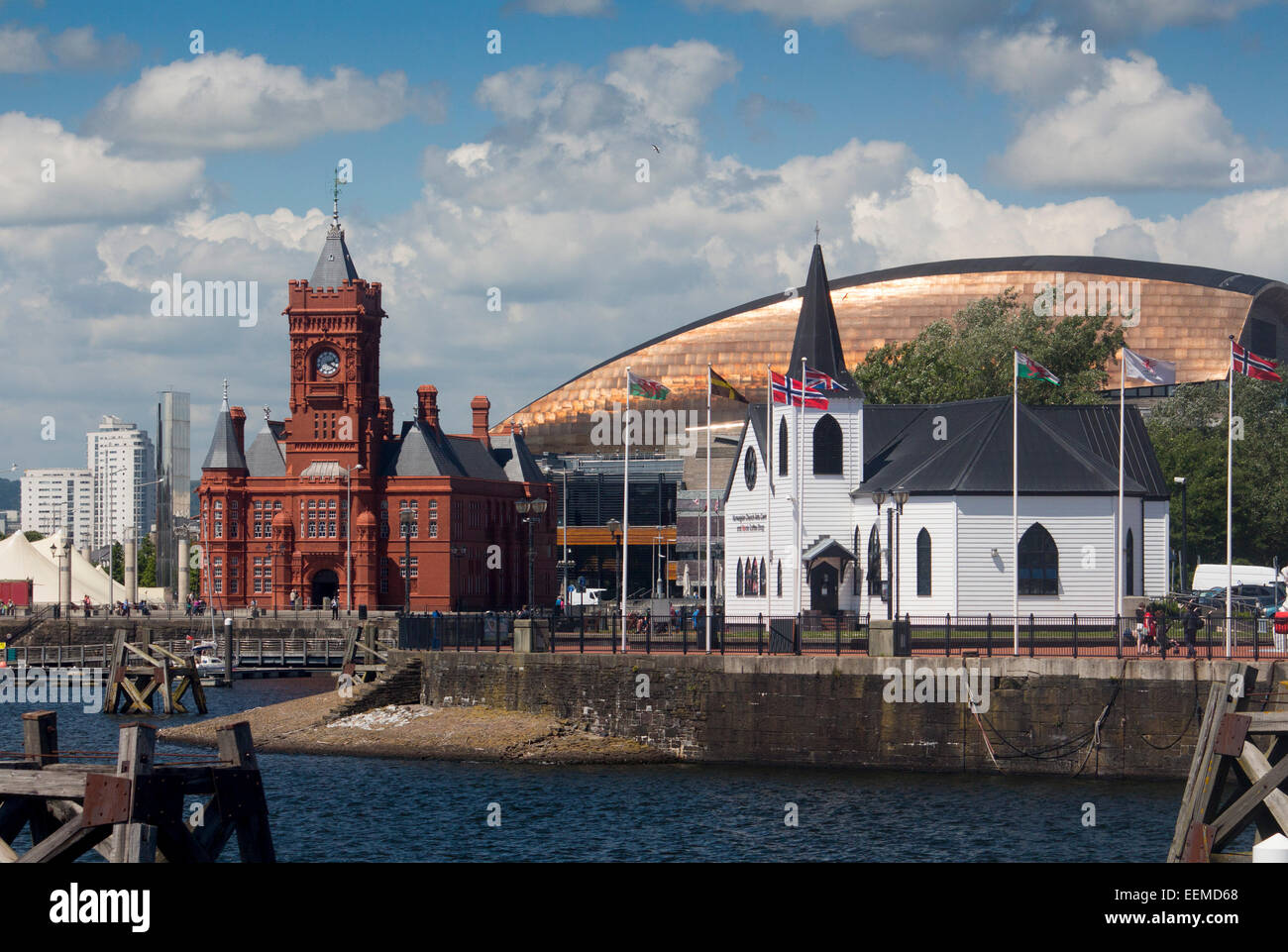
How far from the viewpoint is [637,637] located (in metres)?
50.9

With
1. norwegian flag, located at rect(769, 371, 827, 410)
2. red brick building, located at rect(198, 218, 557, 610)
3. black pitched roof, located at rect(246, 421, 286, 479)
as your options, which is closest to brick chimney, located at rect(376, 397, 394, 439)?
red brick building, located at rect(198, 218, 557, 610)

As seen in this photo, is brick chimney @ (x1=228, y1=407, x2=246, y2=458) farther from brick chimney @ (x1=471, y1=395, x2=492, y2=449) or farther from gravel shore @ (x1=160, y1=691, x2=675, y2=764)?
gravel shore @ (x1=160, y1=691, x2=675, y2=764)

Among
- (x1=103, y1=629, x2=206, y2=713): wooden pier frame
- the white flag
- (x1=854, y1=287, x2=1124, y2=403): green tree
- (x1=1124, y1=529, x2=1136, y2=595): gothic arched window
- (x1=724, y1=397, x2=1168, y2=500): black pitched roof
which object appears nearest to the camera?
the white flag

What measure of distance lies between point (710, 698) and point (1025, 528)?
732 inches

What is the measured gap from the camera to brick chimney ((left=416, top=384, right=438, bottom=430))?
113m

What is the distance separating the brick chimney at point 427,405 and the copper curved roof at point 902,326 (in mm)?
34389

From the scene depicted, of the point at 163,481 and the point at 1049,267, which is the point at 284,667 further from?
the point at 1049,267

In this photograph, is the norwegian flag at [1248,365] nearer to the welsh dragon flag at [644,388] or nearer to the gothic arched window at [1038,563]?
the gothic arched window at [1038,563]

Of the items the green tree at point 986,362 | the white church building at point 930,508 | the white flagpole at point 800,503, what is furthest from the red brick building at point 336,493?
the white flagpole at point 800,503

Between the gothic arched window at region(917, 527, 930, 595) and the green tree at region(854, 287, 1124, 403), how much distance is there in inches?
1127

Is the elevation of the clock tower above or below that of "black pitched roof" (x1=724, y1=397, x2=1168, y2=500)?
above

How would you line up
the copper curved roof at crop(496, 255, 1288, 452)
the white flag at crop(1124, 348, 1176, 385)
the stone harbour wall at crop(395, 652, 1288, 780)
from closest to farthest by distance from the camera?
1. the stone harbour wall at crop(395, 652, 1288, 780)
2. the white flag at crop(1124, 348, 1176, 385)
3. the copper curved roof at crop(496, 255, 1288, 452)
